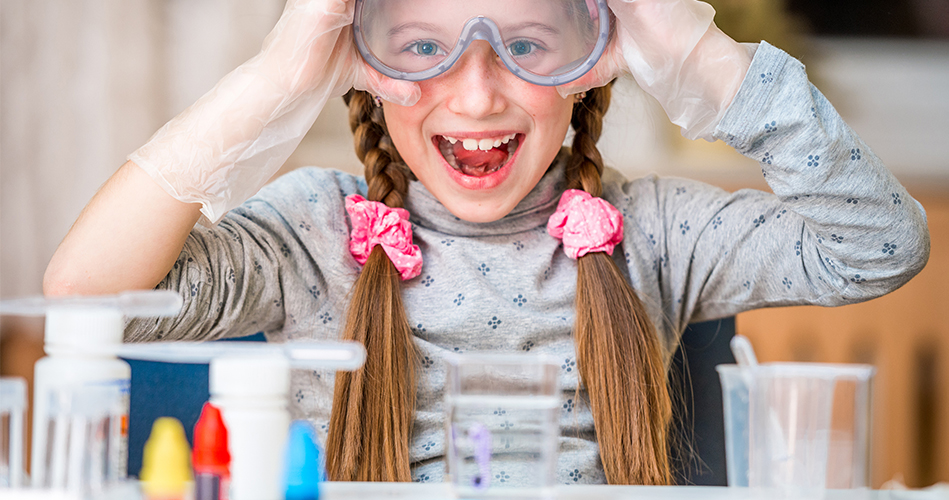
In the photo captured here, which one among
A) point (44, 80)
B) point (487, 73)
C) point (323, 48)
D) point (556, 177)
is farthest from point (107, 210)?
point (44, 80)

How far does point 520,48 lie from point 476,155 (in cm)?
21

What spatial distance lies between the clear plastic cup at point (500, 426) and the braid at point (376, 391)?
39 cm

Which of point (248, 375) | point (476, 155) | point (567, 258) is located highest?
point (476, 155)

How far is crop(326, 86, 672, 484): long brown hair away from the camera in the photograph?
38.8 inches

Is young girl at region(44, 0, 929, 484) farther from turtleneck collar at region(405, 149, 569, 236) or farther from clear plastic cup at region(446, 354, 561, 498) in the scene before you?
clear plastic cup at region(446, 354, 561, 498)

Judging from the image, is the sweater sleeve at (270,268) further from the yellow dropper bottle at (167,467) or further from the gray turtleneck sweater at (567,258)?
the yellow dropper bottle at (167,467)

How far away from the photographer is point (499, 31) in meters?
0.92

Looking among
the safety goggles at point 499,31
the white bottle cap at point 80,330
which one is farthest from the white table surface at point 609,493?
the safety goggles at point 499,31

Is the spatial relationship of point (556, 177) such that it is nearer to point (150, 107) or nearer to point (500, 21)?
point (500, 21)

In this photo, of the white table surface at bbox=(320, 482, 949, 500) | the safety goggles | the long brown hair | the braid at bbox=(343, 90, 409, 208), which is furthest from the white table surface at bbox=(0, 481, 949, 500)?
the braid at bbox=(343, 90, 409, 208)

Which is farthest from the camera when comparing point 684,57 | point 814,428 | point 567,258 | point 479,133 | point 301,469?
point 567,258

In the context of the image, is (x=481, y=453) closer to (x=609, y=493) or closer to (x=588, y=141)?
(x=609, y=493)

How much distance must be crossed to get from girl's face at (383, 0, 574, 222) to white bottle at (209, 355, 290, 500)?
0.52 metres

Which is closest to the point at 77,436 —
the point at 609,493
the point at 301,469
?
the point at 301,469
